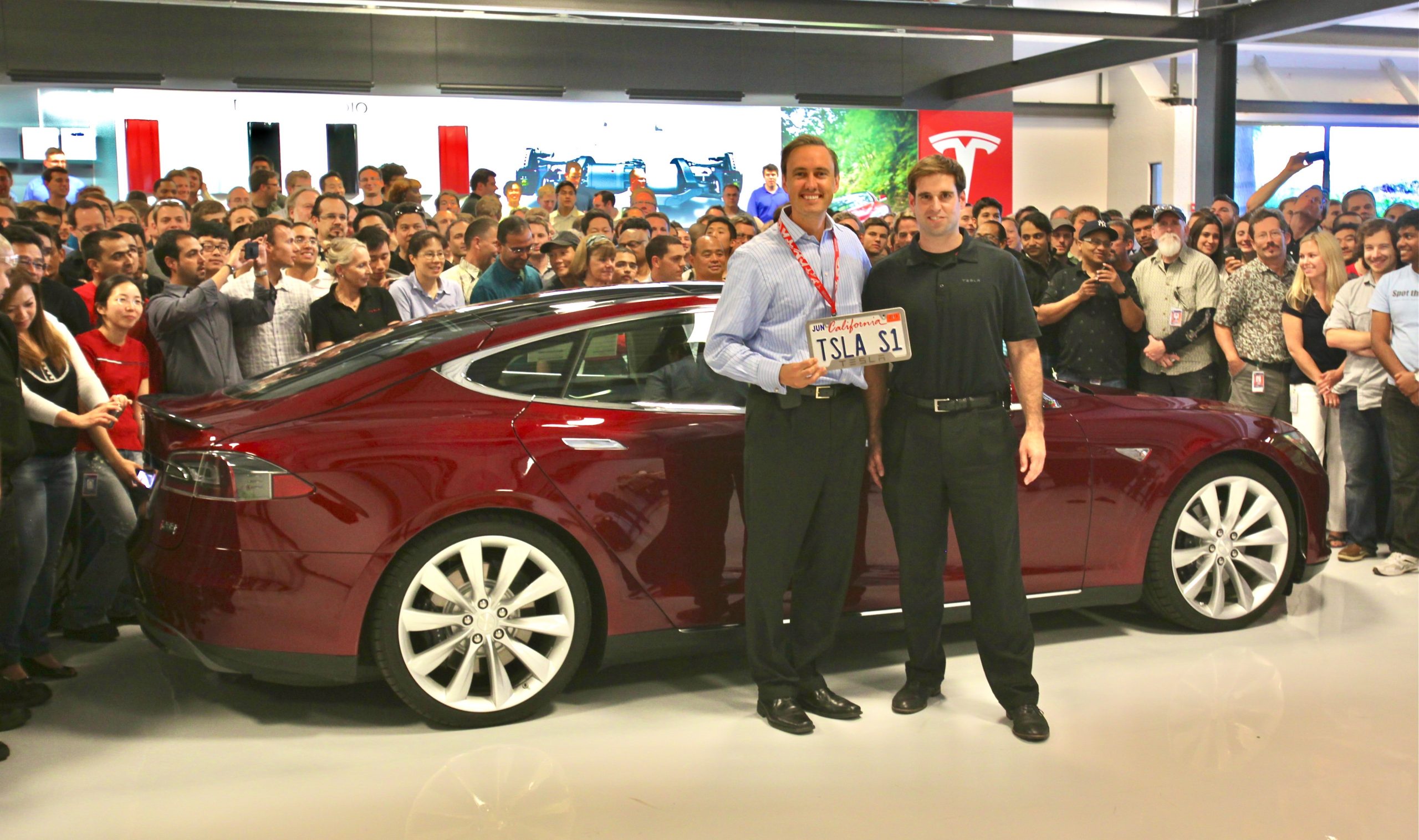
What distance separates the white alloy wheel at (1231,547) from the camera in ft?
15.1

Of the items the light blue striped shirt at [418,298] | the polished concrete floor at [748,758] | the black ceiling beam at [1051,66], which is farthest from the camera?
the black ceiling beam at [1051,66]

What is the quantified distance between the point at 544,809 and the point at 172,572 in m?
1.32

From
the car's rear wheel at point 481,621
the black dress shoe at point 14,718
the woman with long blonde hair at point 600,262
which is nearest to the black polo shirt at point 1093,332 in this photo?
the woman with long blonde hair at point 600,262

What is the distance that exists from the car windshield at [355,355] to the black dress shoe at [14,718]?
116cm

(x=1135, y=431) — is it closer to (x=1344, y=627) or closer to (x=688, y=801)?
(x=1344, y=627)

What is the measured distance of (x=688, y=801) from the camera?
3.27 meters

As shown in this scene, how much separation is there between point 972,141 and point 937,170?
1392cm

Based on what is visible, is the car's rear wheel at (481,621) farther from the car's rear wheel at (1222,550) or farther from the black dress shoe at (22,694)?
the car's rear wheel at (1222,550)

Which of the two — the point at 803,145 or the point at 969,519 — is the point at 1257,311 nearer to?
the point at 969,519

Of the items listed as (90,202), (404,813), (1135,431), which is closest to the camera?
(404,813)

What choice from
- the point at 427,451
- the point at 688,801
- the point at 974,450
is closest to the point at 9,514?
the point at 427,451

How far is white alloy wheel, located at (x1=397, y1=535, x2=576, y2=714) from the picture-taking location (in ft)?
12.0

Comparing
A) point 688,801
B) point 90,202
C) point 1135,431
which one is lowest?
point 688,801

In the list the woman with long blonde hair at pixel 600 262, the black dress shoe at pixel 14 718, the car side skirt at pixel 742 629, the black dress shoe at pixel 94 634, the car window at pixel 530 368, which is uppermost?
the woman with long blonde hair at pixel 600 262
